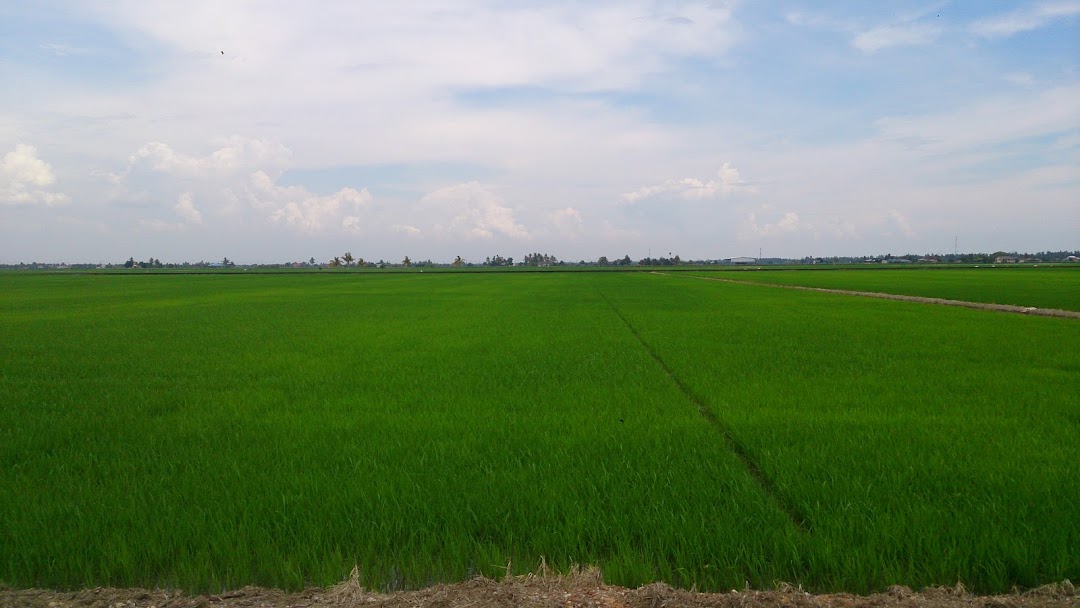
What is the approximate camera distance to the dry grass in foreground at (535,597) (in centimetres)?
349

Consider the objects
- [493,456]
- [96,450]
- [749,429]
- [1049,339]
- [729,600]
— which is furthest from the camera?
[1049,339]

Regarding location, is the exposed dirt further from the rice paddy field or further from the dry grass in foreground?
the rice paddy field

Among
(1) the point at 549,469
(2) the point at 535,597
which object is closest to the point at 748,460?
(1) the point at 549,469

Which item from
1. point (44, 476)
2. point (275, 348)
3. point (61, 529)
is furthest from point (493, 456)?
point (275, 348)

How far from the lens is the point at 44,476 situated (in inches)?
223

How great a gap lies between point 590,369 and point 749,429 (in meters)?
4.72

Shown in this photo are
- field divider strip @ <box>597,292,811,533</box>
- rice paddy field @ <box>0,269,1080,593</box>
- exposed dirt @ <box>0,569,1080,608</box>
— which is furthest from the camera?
field divider strip @ <box>597,292,811,533</box>

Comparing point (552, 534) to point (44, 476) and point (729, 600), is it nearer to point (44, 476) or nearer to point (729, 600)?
point (729, 600)

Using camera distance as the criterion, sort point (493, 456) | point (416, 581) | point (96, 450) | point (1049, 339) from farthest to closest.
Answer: point (1049, 339) < point (96, 450) < point (493, 456) < point (416, 581)

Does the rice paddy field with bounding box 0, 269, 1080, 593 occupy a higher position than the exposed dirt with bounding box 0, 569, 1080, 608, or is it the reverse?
the rice paddy field with bounding box 0, 269, 1080, 593

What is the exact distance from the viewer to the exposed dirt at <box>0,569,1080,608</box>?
3.49m

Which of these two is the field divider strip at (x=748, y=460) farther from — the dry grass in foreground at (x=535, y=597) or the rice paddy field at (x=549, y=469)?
the dry grass in foreground at (x=535, y=597)

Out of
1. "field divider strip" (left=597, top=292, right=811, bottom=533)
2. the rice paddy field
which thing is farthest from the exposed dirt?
"field divider strip" (left=597, top=292, right=811, bottom=533)

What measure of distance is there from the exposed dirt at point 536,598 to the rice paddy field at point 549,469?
0.18 meters
